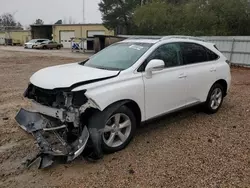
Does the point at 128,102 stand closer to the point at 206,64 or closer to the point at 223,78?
the point at 206,64

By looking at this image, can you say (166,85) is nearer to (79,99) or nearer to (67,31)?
(79,99)

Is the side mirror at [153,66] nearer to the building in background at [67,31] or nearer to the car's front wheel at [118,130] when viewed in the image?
the car's front wheel at [118,130]

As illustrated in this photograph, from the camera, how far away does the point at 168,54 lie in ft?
14.0

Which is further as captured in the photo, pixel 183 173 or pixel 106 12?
pixel 106 12

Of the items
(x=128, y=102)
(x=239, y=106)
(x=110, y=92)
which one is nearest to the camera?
(x=110, y=92)

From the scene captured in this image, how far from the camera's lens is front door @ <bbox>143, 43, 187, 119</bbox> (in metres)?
3.84

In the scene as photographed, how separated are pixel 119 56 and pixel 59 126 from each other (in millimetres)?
1587

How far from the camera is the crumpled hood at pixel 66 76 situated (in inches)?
127

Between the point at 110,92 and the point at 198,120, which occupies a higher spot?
the point at 110,92

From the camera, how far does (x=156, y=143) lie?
389cm

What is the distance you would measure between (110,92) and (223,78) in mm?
3028

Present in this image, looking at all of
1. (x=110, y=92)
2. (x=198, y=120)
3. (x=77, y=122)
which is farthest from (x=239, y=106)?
(x=77, y=122)

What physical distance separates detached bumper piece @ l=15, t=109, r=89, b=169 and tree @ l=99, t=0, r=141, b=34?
94.5ft

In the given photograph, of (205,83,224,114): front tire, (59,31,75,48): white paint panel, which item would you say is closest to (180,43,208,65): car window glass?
(205,83,224,114): front tire
